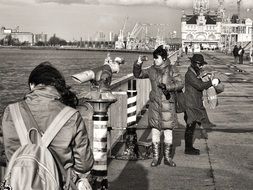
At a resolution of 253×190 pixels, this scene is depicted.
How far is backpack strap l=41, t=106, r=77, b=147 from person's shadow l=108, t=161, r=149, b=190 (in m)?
4.20

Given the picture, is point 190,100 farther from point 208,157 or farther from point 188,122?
point 208,157

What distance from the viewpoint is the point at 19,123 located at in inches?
149

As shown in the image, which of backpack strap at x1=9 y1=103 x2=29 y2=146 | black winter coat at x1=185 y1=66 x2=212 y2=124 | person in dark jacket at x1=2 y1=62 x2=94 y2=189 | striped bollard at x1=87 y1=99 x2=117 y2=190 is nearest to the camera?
backpack strap at x1=9 y1=103 x2=29 y2=146

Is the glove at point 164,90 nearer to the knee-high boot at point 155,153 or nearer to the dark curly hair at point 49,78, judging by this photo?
the knee-high boot at point 155,153

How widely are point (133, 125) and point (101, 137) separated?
4.16 m

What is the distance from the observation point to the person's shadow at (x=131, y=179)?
26.1 ft

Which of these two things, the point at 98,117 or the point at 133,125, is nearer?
the point at 98,117

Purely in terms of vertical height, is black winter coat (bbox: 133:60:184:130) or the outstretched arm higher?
the outstretched arm

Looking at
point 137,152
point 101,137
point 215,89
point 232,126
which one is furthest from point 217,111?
point 101,137

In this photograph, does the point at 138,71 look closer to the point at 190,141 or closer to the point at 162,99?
the point at 162,99

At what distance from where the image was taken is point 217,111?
17.7m

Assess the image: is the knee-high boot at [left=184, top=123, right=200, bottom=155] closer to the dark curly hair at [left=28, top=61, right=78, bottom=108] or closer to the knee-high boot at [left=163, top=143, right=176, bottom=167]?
the knee-high boot at [left=163, top=143, right=176, bottom=167]

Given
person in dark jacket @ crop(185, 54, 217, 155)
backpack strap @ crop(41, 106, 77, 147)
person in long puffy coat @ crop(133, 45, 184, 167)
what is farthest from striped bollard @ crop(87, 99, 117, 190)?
→ person in dark jacket @ crop(185, 54, 217, 155)

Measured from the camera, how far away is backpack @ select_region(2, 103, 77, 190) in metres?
3.35
